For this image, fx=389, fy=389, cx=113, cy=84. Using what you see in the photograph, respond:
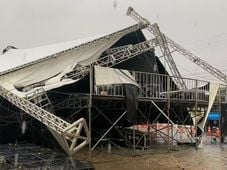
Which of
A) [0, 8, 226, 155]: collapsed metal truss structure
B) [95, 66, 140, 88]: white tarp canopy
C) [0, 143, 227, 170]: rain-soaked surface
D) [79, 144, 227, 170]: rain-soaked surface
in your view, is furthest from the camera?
[95, 66, 140, 88]: white tarp canopy

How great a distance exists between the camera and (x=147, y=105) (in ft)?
70.4

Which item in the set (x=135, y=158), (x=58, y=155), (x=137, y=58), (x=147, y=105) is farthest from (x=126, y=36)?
(x=58, y=155)

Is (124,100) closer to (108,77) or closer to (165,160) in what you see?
(108,77)

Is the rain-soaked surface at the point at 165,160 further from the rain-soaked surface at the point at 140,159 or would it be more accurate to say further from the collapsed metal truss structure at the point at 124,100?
the collapsed metal truss structure at the point at 124,100

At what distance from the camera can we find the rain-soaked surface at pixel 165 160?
15094 millimetres

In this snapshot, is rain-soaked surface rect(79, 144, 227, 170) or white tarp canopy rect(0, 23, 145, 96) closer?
rain-soaked surface rect(79, 144, 227, 170)

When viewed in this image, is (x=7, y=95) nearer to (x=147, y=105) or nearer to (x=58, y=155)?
(x=58, y=155)

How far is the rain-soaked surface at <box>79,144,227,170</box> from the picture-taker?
15.1 m

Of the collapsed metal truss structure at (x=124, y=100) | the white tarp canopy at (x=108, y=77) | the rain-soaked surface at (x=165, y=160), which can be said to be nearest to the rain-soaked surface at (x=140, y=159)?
the rain-soaked surface at (x=165, y=160)

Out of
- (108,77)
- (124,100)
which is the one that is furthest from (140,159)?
(108,77)

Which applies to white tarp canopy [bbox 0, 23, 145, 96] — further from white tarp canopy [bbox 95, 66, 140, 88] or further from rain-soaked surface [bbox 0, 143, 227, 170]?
rain-soaked surface [bbox 0, 143, 227, 170]

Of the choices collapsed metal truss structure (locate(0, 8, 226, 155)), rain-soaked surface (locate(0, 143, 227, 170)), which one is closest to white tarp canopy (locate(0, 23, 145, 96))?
collapsed metal truss structure (locate(0, 8, 226, 155))

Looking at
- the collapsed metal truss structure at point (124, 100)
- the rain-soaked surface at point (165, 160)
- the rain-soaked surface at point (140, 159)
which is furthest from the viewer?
the collapsed metal truss structure at point (124, 100)

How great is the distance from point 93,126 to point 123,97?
213 inches
